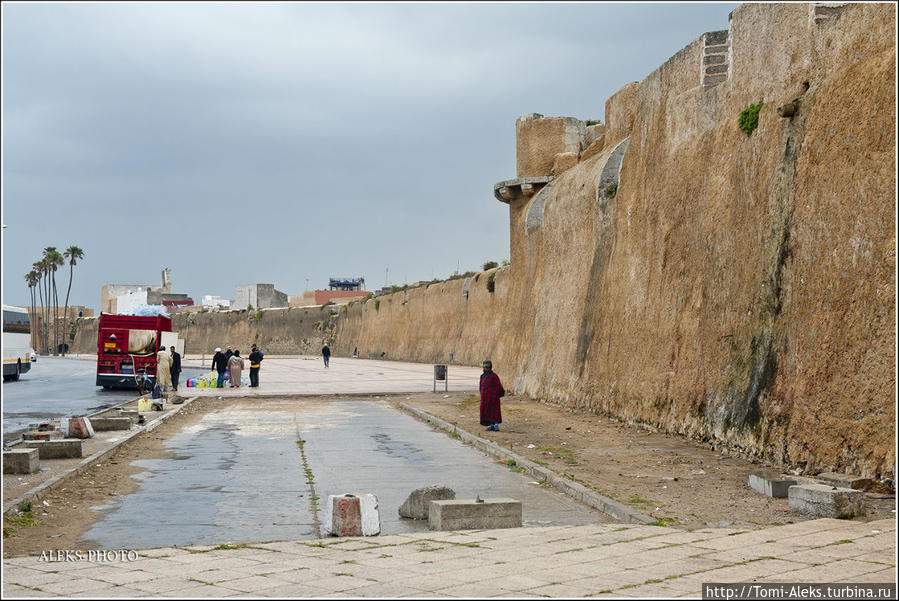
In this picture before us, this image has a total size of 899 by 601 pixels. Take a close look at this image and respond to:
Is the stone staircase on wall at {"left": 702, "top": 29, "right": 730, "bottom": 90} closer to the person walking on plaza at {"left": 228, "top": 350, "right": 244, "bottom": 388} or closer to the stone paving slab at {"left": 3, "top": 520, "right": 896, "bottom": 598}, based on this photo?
the stone paving slab at {"left": 3, "top": 520, "right": 896, "bottom": 598}

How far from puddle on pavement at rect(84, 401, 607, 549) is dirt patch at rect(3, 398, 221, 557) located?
7.8 inches

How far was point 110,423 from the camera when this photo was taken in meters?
18.7

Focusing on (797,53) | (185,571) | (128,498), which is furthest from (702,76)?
(185,571)

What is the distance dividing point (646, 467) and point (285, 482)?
16.1 ft

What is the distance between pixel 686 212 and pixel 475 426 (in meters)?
6.01

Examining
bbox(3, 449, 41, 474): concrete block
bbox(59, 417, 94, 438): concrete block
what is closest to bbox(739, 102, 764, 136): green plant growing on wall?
bbox(3, 449, 41, 474): concrete block

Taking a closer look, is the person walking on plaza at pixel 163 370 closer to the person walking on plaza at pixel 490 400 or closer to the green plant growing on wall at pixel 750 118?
the person walking on plaza at pixel 490 400

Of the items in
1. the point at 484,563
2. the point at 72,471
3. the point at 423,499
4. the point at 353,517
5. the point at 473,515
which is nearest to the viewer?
the point at 484,563

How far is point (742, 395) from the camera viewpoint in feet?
45.8

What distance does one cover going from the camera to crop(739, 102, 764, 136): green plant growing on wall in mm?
14820

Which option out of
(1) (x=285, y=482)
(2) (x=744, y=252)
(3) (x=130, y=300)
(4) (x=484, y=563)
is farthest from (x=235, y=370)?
(3) (x=130, y=300)

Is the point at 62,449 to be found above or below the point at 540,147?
below

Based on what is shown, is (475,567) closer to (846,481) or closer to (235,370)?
(846,481)

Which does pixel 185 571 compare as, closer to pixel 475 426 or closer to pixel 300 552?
pixel 300 552
